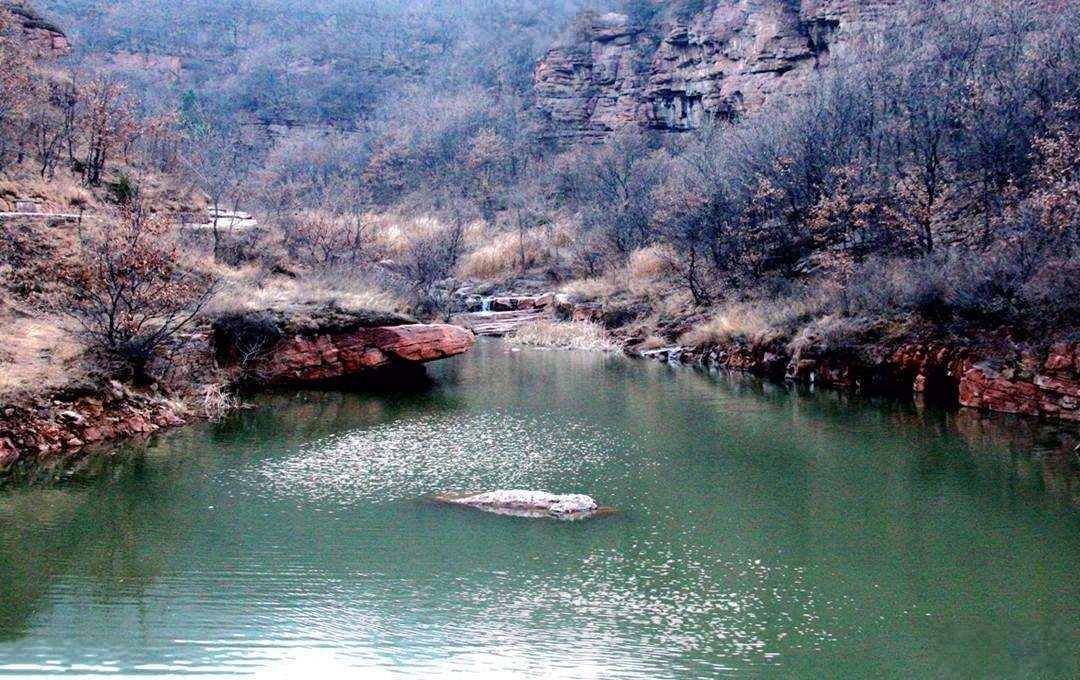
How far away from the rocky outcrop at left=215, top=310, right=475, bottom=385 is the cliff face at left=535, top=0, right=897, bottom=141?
125 feet

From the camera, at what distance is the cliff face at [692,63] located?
59.3 m

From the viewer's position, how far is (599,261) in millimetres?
50188

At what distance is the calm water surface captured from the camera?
9.41 m

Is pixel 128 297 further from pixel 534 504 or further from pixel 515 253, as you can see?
pixel 515 253

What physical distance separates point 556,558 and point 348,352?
53.3 ft

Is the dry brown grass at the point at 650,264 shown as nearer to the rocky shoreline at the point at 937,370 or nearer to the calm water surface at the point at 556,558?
the rocky shoreline at the point at 937,370

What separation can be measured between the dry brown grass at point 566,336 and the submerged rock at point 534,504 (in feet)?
86.5

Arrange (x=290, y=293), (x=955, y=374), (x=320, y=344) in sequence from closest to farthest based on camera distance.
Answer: (x=955, y=374) < (x=320, y=344) < (x=290, y=293)

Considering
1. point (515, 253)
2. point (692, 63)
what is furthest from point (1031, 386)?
point (692, 63)

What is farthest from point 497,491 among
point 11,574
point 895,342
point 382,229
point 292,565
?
point 382,229

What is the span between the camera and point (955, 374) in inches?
985

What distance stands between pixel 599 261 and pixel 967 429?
30.4 metres

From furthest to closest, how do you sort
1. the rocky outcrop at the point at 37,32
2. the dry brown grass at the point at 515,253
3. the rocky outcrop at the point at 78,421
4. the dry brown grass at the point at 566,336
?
the dry brown grass at the point at 515,253 → the dry brown grass at the point at 566,336 → the rocky outcrop at the point at 37,32 → the rocky outcrop at the point at 78,421

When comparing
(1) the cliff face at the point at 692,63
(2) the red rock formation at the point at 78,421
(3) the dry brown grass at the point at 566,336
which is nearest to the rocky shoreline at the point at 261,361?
(2) the red rock formation at the point at 78,421
